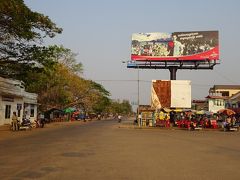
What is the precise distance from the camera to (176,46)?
54406 millimetres

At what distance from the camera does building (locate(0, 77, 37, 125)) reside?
37.4 m

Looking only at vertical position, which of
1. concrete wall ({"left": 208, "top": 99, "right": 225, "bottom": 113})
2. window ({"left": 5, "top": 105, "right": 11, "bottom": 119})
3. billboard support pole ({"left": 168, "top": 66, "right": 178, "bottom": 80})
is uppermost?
billboard support pole ({"left": 168, "top": 66, "right": 178, "bottom": 80})

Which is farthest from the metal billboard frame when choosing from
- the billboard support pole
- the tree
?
the tree

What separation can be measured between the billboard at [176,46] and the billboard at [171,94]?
12.2 feet

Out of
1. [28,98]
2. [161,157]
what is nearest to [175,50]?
[28,98]

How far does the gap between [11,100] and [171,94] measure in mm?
22898

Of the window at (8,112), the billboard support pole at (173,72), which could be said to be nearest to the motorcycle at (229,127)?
the billboard support pole at (173,72)

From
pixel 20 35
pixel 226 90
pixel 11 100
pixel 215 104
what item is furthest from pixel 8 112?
pixel 226 90

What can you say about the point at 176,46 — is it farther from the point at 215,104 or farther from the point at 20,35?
the point at 20,35

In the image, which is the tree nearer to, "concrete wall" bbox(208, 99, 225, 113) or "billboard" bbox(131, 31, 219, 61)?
"billboard" bbox(131, 31, 219, 61)

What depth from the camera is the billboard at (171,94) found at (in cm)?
5281

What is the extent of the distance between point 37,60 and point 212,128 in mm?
26461

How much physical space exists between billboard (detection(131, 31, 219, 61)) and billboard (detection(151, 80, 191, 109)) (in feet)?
12.2

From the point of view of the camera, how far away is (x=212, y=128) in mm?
44594
